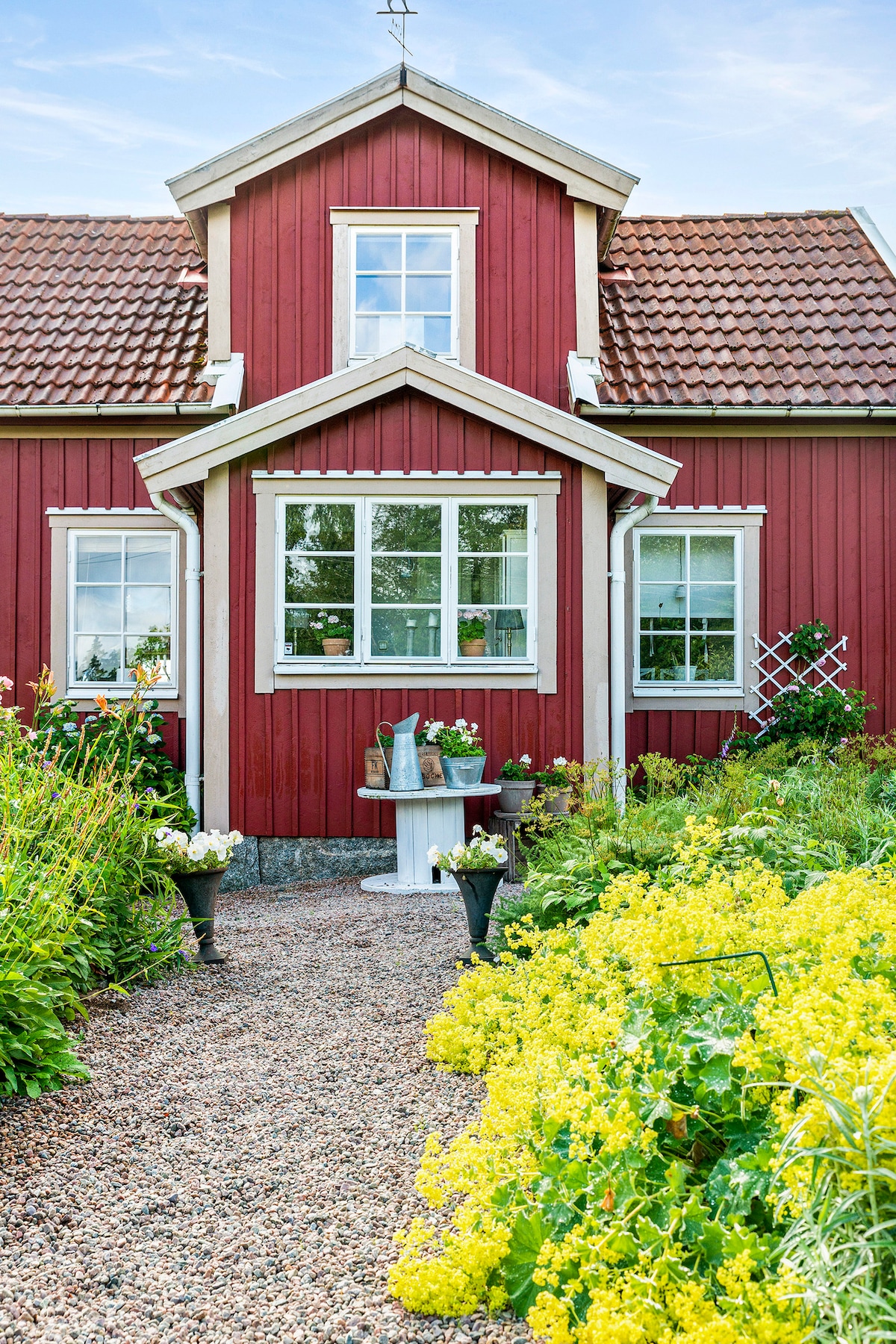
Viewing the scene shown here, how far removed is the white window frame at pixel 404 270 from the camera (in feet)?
27.7

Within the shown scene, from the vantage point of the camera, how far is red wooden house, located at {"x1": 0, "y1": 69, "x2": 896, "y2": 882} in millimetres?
7703

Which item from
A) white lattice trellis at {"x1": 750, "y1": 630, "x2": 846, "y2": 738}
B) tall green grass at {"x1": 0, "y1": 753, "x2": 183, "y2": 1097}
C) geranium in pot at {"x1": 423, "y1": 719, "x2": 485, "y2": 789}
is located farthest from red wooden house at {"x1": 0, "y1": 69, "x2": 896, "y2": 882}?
tall green grass at {"x1": 0, "y1": 753, "x2": 183, "y2": 1097}

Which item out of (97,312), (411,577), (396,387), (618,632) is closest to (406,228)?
(396,387)

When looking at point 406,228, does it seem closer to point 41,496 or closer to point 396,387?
point 396,387

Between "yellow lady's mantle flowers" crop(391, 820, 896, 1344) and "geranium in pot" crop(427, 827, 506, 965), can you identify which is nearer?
"yellow lady's mantle flowers" crop(391, 820, 896, 1344)

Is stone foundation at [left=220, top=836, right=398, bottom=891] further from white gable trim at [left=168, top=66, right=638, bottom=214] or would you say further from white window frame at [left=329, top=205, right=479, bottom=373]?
white gable trim at [left=168, top=66, right=638, bottom=214]

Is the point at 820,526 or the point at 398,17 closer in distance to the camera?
the point at 398,17

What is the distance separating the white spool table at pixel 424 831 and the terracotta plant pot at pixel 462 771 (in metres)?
0.07

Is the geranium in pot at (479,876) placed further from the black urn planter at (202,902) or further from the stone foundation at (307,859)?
the stone foundation at (307,859)

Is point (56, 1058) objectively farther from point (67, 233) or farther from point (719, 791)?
point (67, 233)

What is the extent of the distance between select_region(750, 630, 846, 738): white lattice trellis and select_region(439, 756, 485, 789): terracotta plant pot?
3.00 metres

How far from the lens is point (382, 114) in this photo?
27.4ft

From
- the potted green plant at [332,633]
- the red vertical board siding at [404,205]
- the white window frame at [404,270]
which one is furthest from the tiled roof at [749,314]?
the potted green plant at [332,633]

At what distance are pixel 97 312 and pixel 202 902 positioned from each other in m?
6.87
